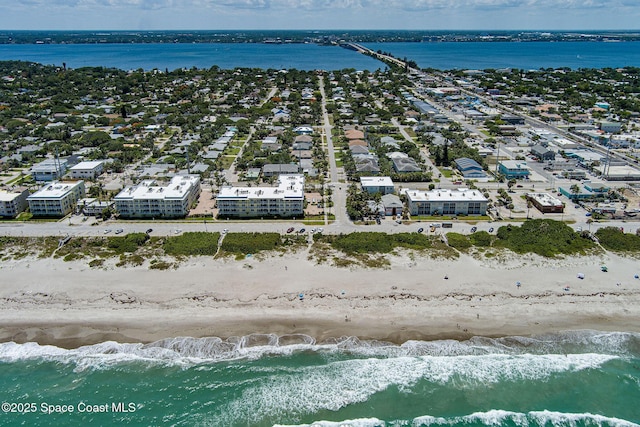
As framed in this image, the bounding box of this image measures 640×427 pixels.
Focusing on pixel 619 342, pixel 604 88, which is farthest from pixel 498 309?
pixel 604 88

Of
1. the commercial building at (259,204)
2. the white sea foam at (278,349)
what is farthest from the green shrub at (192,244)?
the white sea foam at (278,349)

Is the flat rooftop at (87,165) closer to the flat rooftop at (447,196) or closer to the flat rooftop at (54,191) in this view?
the flat rooftop at (54,191)

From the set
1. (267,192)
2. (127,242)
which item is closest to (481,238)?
(267,192)

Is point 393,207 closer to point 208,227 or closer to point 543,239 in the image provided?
point 543,239

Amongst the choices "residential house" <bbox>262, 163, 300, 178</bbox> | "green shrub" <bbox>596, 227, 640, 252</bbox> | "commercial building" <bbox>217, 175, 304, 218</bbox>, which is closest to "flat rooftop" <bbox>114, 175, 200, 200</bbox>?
"commercial building" <bbox>217, 175, 304, 218</bbox>

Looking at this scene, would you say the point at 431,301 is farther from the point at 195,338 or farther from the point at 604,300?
the point at 195,338
